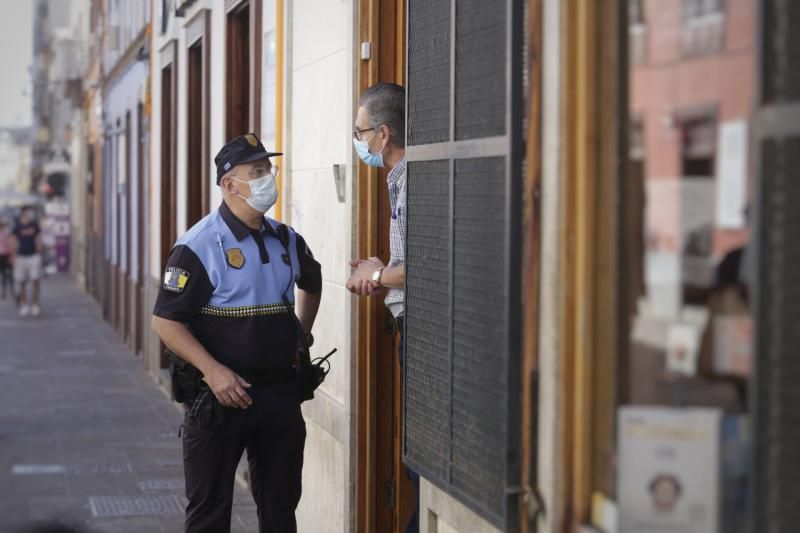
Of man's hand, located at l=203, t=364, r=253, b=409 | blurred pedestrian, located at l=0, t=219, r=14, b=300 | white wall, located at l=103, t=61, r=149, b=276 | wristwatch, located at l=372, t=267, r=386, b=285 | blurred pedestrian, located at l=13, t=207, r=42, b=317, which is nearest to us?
man's hand, located at l=203, t=364, r=253, b=409

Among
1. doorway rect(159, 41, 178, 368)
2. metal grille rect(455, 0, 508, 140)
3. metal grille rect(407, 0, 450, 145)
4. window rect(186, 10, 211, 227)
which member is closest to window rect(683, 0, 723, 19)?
metal grille rect(455, 0, 508, 140)

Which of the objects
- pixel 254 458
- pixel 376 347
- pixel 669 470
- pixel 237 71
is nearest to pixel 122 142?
pixel 237 71

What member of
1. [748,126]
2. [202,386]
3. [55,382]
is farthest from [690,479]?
[55,382]

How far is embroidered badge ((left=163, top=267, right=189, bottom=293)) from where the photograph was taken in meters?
5.66

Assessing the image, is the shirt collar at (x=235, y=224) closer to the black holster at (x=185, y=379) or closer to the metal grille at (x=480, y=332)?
the black holster at (x=185, y=379)

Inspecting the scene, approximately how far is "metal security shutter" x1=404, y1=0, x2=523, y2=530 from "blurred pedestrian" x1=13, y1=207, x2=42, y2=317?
72.1 feet

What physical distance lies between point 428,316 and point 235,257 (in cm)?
103

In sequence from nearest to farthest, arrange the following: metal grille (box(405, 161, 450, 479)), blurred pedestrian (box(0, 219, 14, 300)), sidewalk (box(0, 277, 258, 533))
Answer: metal grille (box(405, 161, 450, 479))
sidewalk (box(0, 277, 258, 533))
blurred pedestrian (box(0, 219, 14, 300))

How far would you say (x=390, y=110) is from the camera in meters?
6.02

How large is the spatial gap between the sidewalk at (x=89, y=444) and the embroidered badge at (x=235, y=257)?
3.05 meters

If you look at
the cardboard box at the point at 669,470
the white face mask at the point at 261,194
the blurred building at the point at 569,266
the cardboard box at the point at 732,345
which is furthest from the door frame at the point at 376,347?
the cardboard box at the point at 732,345

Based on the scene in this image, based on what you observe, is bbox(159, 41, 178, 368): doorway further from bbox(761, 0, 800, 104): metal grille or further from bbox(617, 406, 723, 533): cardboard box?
bbox(761, 0, 800, 104): metal grille

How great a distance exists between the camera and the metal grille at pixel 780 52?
2.70 meters

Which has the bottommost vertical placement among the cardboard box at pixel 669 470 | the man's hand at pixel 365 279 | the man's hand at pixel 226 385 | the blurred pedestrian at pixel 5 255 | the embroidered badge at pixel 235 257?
the blurred pedestrian at pixel 5 255
